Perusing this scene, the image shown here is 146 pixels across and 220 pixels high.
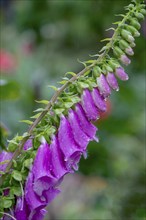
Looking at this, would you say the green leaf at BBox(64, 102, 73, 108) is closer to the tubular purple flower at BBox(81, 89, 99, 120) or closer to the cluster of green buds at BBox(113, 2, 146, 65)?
the tubular purple flower at BBox(81, 89, 99, 120)

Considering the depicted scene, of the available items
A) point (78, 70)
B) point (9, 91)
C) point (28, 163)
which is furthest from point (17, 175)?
point (78, 70)

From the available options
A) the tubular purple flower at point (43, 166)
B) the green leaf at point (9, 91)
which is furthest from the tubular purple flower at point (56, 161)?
the green leaf at point (9, 91)

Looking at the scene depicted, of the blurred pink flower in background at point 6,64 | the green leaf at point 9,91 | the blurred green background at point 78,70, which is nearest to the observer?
the green leaf at point 9,91

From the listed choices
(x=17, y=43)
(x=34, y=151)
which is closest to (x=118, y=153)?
(x=17, y=43)

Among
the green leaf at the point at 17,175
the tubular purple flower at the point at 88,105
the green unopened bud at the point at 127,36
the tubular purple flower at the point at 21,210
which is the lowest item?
the tubular purple flower at the point at 21,210

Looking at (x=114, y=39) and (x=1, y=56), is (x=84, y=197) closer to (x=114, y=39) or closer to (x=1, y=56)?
(x=1, y=56)

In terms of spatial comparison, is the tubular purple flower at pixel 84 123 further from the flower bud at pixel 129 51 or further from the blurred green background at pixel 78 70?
the blurred green background at pixel 78 70
